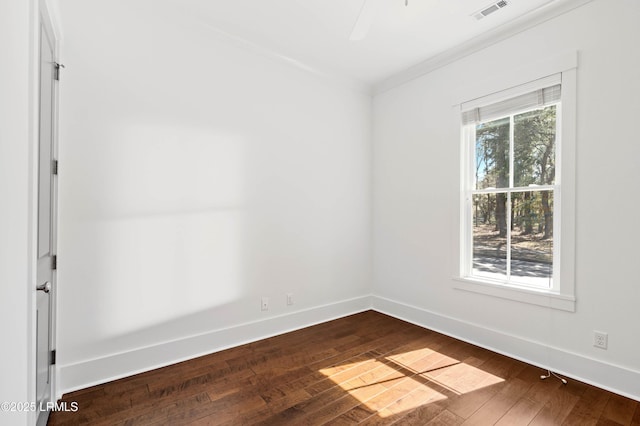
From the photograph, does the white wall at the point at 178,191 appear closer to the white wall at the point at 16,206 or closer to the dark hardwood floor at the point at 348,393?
the dark hardwood floor at the point at 348,393

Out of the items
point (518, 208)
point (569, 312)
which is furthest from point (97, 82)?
point (569, 312)

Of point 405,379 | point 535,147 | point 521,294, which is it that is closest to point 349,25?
point 535,147

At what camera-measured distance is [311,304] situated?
3.58 m

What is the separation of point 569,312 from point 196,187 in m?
3.24

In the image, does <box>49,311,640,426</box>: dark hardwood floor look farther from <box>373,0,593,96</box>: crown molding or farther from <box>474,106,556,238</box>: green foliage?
<box>373,0,593,96</box>: crown molding

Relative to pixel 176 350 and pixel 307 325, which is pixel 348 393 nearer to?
pixel 307 325

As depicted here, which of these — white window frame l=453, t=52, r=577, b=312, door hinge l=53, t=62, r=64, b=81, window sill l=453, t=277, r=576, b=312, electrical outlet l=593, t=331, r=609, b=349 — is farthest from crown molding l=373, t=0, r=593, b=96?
door hinge l=53, t=62, r=64, b=81

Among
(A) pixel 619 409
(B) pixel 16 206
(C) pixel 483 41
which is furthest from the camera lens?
(C) pixel 483 41

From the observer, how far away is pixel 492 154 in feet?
10.0

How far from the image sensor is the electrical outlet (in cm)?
228

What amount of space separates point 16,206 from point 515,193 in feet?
11.1

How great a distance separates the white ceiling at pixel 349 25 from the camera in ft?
8.29

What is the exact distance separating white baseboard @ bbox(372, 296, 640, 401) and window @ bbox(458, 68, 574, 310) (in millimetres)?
383

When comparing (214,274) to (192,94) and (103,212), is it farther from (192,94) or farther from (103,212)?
(192,94)
